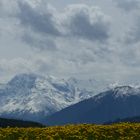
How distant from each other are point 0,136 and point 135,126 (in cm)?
735

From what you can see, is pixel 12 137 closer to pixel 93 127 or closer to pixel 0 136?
pixel 0 136

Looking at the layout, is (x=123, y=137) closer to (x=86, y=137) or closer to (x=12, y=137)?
(x=86, y=137)

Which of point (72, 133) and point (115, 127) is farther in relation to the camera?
point (115, 127)

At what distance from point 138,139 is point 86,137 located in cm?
247

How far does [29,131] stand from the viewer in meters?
26.6

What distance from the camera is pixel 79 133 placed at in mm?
25016

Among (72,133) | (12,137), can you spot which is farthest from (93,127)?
(12,137)

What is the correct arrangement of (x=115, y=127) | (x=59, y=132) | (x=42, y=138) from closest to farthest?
(x=42, y=138) → (x=59, y=132) → (x=115, y=127)

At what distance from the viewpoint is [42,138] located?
77.7ft

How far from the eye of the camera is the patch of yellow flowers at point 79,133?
24109 mm

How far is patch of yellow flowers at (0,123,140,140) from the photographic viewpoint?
24109 mm

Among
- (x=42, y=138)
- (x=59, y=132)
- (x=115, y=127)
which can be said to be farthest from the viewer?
(x=115, y=127)

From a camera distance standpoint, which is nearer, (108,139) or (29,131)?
(108,139)

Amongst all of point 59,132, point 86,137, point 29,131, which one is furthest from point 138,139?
point 29,131
